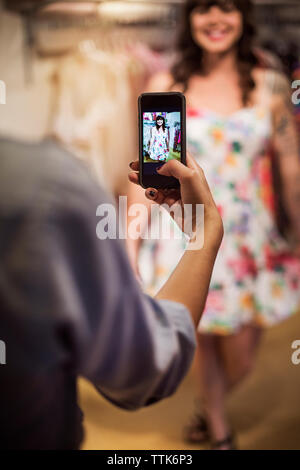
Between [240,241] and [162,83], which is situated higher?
[162,83]

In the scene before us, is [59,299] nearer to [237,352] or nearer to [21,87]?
[237,352]

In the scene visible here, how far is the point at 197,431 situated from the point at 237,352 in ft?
0.73

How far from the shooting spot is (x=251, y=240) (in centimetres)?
129

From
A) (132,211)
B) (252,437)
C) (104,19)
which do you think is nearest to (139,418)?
(252,437)

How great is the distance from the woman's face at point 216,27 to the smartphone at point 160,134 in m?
0.59

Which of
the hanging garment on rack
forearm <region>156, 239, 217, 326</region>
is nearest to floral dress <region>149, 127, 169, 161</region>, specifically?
forearm <region>156, 239, 217, 326</region>

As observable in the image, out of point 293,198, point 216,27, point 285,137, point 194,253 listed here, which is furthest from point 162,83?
point 194,253

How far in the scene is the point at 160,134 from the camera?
65 cm

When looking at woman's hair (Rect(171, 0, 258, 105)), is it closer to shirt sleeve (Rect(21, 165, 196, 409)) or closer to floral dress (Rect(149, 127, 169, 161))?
floral dress (Rect(149, 127, 169, 161))

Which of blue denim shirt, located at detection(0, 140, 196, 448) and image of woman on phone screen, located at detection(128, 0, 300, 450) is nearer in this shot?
blue denim shirt, located at detection(0, 140, 196, 448)

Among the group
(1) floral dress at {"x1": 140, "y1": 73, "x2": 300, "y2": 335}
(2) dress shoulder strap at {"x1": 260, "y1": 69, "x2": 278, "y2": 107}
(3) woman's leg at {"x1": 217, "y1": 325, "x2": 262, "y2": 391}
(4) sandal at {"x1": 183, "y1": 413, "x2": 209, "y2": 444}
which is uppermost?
(2) dress shoulder strap at {"x1": 260, "y1": 69, "x2": 278, "y2": 107}

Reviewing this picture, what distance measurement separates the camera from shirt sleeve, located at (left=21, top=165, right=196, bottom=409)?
387 millimetres

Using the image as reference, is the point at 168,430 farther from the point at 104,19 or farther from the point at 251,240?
the point at 104,19

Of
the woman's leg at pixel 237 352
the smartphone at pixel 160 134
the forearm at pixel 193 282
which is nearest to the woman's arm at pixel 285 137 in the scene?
the woman's leg at pixel 237 352
